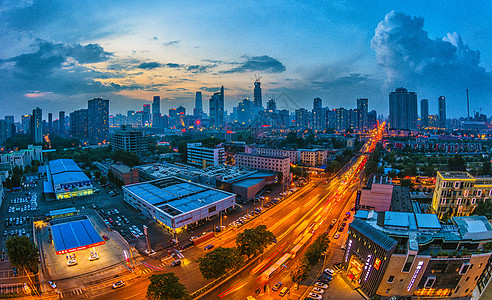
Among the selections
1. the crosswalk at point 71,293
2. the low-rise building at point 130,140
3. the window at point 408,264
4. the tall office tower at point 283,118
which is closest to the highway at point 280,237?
the crosswalk at point 71,293

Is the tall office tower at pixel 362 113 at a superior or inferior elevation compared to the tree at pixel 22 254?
superior

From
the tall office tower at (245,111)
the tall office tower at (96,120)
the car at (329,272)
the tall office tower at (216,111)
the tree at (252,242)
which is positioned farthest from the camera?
the tall office tower at (245,111)

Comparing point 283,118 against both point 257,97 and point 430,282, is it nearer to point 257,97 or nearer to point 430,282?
point 257,97

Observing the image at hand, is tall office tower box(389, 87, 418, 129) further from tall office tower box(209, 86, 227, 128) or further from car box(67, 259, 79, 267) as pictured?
car box(67, 259, 79, 267)

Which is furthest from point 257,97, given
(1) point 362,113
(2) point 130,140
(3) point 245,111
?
(2) point 130,140

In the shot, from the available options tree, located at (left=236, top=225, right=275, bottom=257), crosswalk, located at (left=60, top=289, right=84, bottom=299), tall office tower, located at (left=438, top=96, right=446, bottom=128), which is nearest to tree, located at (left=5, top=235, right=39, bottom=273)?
crosswalk, located at (left=60, top=289, right=84, bottom=299)

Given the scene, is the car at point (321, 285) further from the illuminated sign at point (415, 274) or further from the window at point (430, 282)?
the window at point (430, 282)

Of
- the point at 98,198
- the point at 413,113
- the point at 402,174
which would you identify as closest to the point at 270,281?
the point at 98,198
